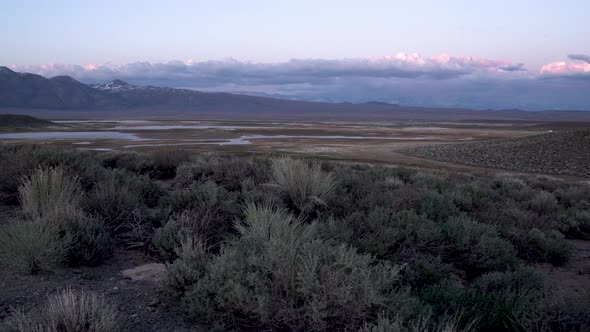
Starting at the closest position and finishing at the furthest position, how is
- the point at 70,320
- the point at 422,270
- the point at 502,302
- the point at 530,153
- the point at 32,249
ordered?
the point at 70,320, the point at 502,302, the point at 32,249, the point at 422,270, the point at 530,153

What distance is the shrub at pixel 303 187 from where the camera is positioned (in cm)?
940

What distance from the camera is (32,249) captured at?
601 centimetres

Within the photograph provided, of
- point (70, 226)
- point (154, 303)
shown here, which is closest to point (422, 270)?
point (154, 303)

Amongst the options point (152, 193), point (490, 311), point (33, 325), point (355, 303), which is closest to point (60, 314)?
point (33, 325)

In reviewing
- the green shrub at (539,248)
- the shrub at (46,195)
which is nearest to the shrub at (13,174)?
the shrub at (46,195)

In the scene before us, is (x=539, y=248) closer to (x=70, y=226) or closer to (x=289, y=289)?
(x=289, y=289)

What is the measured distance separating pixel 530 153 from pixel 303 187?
35.3 meters

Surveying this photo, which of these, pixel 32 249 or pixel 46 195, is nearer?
pixel 32 249

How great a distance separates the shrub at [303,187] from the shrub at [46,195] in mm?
3628

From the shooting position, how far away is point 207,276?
5.26 meters

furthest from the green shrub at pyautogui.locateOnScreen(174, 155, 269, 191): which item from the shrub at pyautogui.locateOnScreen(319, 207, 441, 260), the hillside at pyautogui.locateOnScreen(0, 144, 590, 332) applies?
the shrub at pyautogui.locateOnScreen(319, 207, 441, 260)

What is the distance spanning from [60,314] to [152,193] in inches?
243

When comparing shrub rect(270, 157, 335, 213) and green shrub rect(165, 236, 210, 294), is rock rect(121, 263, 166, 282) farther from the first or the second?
shrub rect(270, 157, 335, 213)

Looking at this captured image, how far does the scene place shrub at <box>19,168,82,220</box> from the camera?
7470 mm
